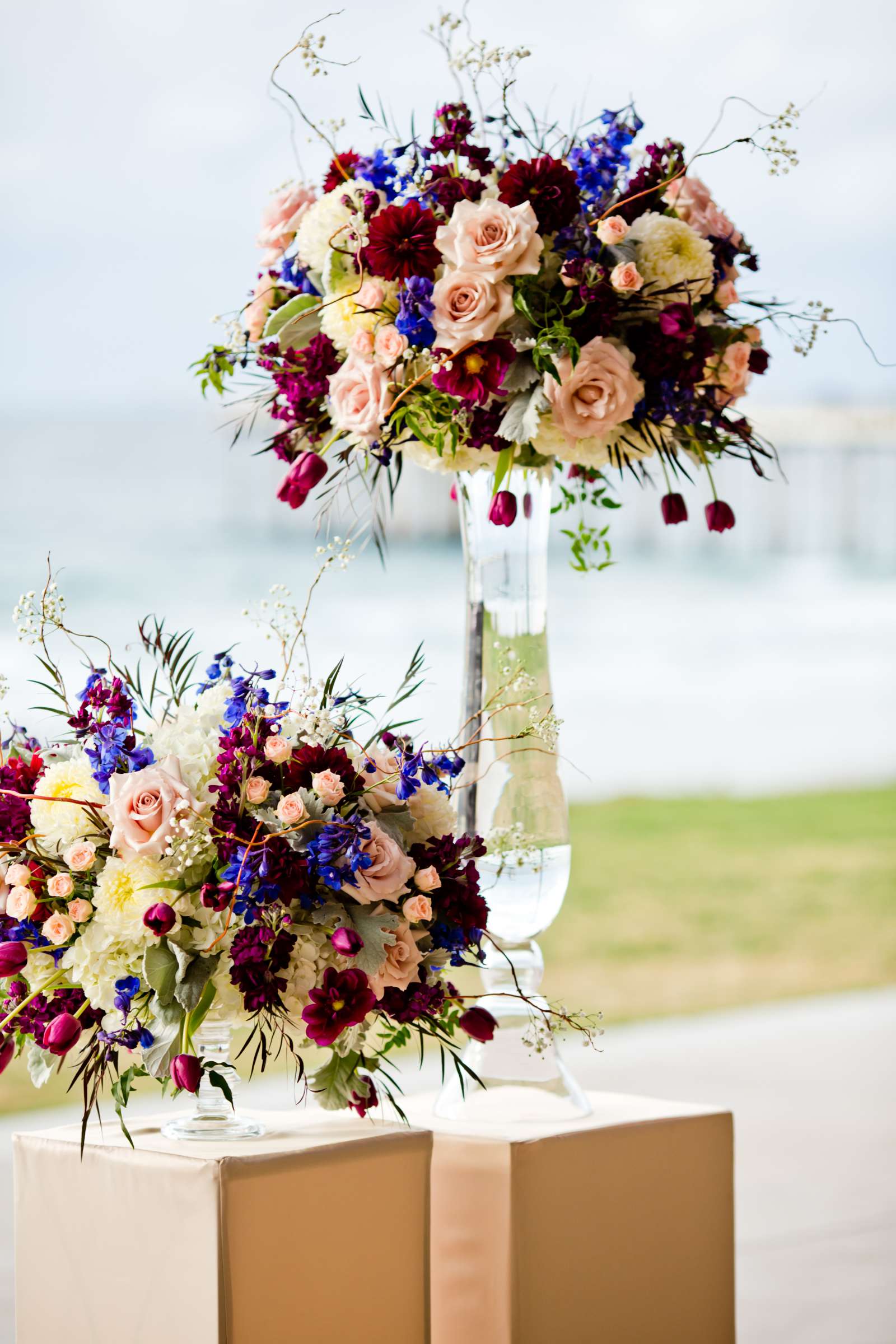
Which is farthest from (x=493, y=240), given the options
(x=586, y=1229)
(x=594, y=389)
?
(x=586, y=1229)

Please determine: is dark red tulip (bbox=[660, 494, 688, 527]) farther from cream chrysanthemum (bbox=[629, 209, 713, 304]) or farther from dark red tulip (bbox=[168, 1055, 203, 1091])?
dark red tulip (bbox=[168, 1055, 203, 1091])

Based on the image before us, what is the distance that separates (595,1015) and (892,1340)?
92cm

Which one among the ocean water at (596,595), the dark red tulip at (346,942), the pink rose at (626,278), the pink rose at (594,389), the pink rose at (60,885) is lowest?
the dark red tulip at (346,942)

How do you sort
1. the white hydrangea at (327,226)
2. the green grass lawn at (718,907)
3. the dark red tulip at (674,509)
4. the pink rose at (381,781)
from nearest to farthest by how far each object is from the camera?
the pink rose at (381,781)
the white hydrangea at (327,226)
the dark red tulip at (674,509)
the green grass lawn at (718,907)

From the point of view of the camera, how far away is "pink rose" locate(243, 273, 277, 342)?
167 cm

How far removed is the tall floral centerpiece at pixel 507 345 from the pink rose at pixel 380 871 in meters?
0.20

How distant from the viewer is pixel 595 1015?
145 cm

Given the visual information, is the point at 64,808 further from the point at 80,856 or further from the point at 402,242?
the point at 402,242

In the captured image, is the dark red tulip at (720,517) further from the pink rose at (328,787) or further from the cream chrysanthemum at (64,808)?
the cream chrysanthemum at (64,808)

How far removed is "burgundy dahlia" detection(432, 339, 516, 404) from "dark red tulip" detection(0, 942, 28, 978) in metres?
0.63

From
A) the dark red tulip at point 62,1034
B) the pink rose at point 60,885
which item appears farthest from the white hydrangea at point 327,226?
the dark red tulip at point 62,1034

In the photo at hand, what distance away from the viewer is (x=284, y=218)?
1689 millimetres

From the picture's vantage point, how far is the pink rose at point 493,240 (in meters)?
1.44

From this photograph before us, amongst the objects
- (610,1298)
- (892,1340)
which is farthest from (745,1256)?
(610,1298)
